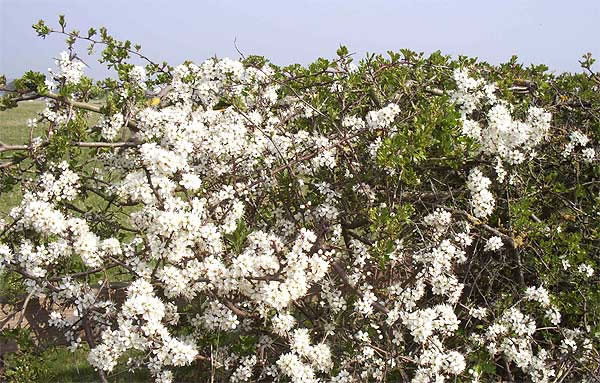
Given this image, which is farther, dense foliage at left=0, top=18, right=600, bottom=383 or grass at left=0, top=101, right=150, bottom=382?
grass at left=0, top=101, right=150, bottom=382

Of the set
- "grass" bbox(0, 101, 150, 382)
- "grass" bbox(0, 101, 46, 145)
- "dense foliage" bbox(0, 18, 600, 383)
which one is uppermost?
"grass" bbox(0, 101, 46, 145)

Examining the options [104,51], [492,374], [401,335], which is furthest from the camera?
[104,51]

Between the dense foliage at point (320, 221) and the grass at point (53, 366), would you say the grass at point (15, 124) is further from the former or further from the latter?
the dense foliage at point (320, 221)

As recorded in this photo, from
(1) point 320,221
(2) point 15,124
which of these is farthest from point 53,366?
(2) point 15,124

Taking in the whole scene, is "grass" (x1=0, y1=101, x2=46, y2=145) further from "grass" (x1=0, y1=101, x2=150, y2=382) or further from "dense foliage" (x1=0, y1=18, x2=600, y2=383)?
"dense foliage" (x1=0, y1=18, x2=600, y2=383)

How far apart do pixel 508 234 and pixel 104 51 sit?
2.75 meters

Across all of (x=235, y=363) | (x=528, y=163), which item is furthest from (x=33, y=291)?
(x=528, y=163)

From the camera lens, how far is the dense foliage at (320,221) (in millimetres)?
3260

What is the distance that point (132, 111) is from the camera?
391cm

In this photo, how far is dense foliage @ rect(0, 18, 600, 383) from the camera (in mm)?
Result: 3260

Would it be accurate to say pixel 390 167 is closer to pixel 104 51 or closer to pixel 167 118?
pixel 167 118

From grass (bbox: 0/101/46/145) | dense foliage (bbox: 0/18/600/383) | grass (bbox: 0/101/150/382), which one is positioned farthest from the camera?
grass (bbox: 0/101/46/145)

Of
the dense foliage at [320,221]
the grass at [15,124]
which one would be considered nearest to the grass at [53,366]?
the dense foliage at [320,221]

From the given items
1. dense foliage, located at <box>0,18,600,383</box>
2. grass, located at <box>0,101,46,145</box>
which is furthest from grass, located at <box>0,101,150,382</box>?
grass, located at <box>0,101,46,145</box>
